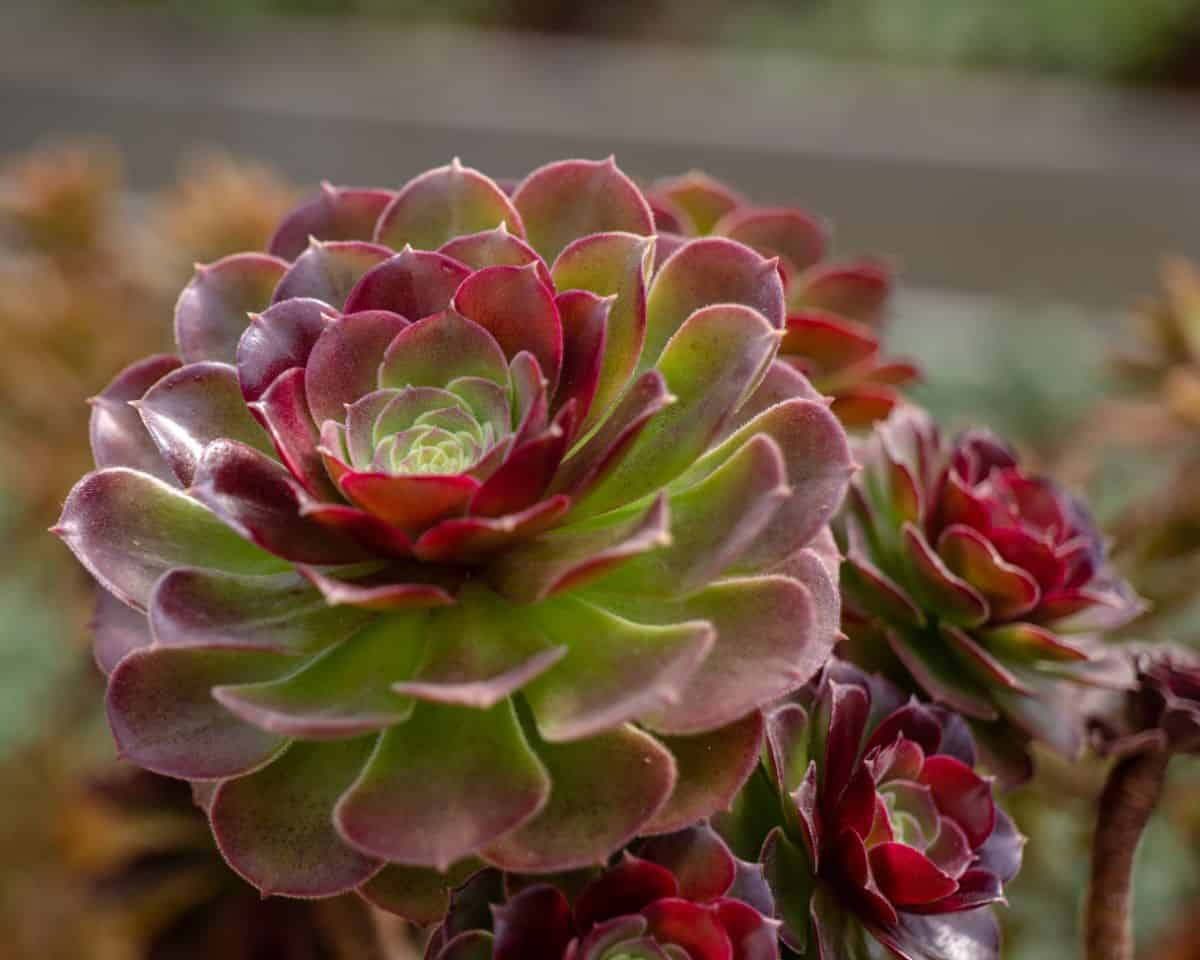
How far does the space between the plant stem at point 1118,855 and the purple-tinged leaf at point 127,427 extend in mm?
381

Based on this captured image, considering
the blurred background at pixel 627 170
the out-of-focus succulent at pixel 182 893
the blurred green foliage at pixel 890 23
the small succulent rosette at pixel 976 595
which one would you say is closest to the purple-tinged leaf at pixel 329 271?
the small succulent rosette at pixel 976 595

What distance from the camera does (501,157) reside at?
8.33ft

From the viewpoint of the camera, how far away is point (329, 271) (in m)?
0.45

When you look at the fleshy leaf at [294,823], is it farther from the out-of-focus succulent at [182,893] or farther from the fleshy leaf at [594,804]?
the out-of-focus succulent at [182,893]

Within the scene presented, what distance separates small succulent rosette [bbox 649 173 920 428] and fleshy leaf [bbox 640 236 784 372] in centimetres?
10

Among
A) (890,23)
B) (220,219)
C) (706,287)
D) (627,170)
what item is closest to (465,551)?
(706,287)

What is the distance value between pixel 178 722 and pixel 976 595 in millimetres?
298

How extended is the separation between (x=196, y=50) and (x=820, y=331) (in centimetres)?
265

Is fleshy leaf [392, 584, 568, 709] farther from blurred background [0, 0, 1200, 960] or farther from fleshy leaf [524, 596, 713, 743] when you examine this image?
blurred background [0, 0, 1200, 960]

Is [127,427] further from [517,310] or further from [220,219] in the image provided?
[220,219]

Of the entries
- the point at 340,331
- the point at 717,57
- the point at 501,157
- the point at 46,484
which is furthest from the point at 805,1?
the point at 340,331

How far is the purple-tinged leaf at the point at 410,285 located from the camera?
43cm

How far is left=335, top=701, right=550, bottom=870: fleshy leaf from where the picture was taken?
36cm

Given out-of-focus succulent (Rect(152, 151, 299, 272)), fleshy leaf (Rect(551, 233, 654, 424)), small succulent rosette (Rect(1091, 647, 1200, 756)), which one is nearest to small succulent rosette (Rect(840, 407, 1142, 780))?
small succulent rosette (Rect(1091, 647, 1200, 756))
